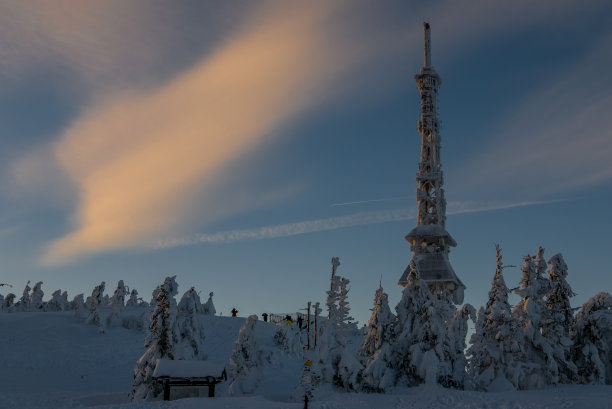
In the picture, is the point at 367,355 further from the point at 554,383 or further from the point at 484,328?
the point at 554,383

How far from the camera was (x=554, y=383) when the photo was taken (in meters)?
36.4

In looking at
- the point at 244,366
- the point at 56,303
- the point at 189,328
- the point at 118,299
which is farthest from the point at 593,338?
the point at 56,303

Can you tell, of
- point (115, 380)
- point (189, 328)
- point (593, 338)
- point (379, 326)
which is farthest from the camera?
point (115, 380)

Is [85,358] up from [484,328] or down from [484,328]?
down

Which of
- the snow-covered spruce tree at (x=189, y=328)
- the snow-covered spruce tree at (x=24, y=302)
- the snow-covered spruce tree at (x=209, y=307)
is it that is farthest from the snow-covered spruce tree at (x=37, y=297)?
the snow-covered spruce tree at (x=189, y=328)

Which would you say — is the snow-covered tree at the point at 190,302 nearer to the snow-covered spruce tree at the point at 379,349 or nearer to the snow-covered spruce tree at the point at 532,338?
the snow-covered spruce tree at the point at 379,349

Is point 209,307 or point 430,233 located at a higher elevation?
point 430,233

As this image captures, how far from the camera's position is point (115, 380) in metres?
52.7

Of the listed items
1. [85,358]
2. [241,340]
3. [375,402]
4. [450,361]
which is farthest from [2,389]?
[450,361]

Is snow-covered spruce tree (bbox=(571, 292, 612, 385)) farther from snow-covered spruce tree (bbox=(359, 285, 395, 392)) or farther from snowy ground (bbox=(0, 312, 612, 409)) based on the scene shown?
snow-covered spruce tree (bbox=(359, 285, 395, 392))

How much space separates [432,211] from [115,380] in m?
51.1

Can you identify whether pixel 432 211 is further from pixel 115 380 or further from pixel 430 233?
pixel 115 380

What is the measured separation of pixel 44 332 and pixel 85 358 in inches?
371

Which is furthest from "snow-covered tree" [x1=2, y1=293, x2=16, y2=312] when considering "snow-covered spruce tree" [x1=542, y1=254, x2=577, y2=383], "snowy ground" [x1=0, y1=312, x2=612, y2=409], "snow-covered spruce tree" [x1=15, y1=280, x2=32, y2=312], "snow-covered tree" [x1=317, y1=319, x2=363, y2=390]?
"snow-covered spruce tree" [x1=542, y1=254, x2=577, y2=383]
